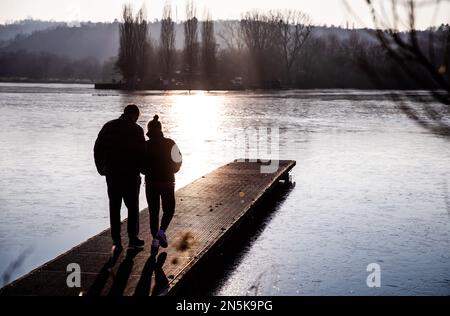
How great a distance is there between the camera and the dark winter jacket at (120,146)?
7.32 meters

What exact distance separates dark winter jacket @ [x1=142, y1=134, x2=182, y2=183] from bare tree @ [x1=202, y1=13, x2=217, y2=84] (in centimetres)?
7955

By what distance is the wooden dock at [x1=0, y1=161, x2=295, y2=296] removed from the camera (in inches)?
245

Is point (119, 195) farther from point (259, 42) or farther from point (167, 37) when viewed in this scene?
point (259, 42)

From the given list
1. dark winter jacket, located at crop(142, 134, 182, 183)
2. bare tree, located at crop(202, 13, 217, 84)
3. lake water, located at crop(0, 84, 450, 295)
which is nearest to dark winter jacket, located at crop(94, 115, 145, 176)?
dark winter jacket, located at crop(142, 134, 182, 183)

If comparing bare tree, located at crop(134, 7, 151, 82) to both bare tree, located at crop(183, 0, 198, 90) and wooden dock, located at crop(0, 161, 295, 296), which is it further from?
wooden dock, located at crop(0, 161, 295, 296)

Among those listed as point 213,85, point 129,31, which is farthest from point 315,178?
point 213,85

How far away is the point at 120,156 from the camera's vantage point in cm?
734

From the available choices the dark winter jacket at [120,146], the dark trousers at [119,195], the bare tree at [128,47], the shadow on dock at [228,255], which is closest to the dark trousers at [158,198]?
the dark trousers at [119,195]

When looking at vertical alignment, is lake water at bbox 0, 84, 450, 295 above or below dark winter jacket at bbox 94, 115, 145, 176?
below

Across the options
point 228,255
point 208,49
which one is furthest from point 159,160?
point 208,49

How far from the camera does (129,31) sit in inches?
3167

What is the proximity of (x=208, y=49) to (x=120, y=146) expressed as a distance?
83068 mm

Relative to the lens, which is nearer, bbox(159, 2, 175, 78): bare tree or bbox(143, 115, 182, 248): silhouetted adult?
bbox(143, 115, 182, 248): silhouetted adult

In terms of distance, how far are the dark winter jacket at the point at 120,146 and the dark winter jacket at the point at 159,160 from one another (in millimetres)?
136
